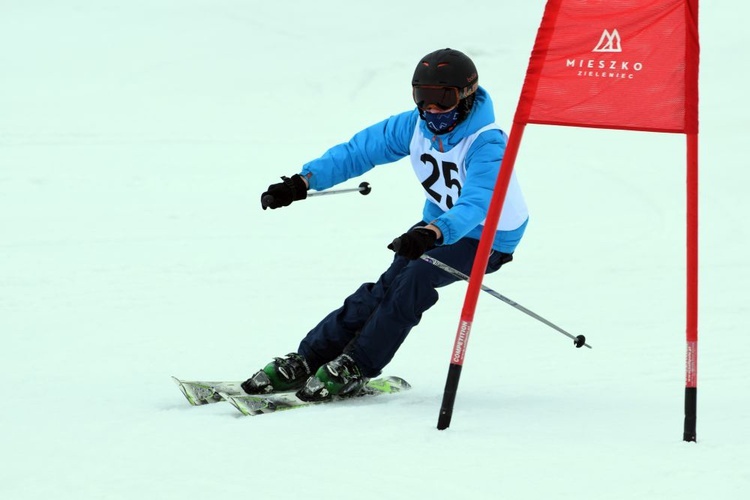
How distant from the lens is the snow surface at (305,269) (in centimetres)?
371

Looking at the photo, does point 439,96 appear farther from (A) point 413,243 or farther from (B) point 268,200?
(B) point 268,200

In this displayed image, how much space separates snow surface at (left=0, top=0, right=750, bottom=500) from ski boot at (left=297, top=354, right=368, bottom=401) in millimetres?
94

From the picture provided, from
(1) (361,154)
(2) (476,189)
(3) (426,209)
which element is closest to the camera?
(2) (476,189)

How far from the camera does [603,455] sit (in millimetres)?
3736

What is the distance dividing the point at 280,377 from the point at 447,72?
1594 mm

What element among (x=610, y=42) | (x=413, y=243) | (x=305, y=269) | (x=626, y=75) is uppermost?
(x=610, y=42)

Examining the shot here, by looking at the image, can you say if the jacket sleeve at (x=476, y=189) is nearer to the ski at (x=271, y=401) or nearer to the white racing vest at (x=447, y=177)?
the white racing vest at (x=447, y=177)

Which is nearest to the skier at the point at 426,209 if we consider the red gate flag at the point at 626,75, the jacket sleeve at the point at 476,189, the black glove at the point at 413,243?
the jacket sleeve at the point at 476,189

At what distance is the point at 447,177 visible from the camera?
4887mm

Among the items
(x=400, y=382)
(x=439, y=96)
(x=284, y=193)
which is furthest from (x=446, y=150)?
(x=400, y=382)

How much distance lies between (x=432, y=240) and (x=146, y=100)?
1057 centimetres

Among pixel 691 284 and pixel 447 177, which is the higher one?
pixel 447 177

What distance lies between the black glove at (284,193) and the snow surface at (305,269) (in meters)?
0.96

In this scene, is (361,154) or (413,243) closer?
(413,243)
